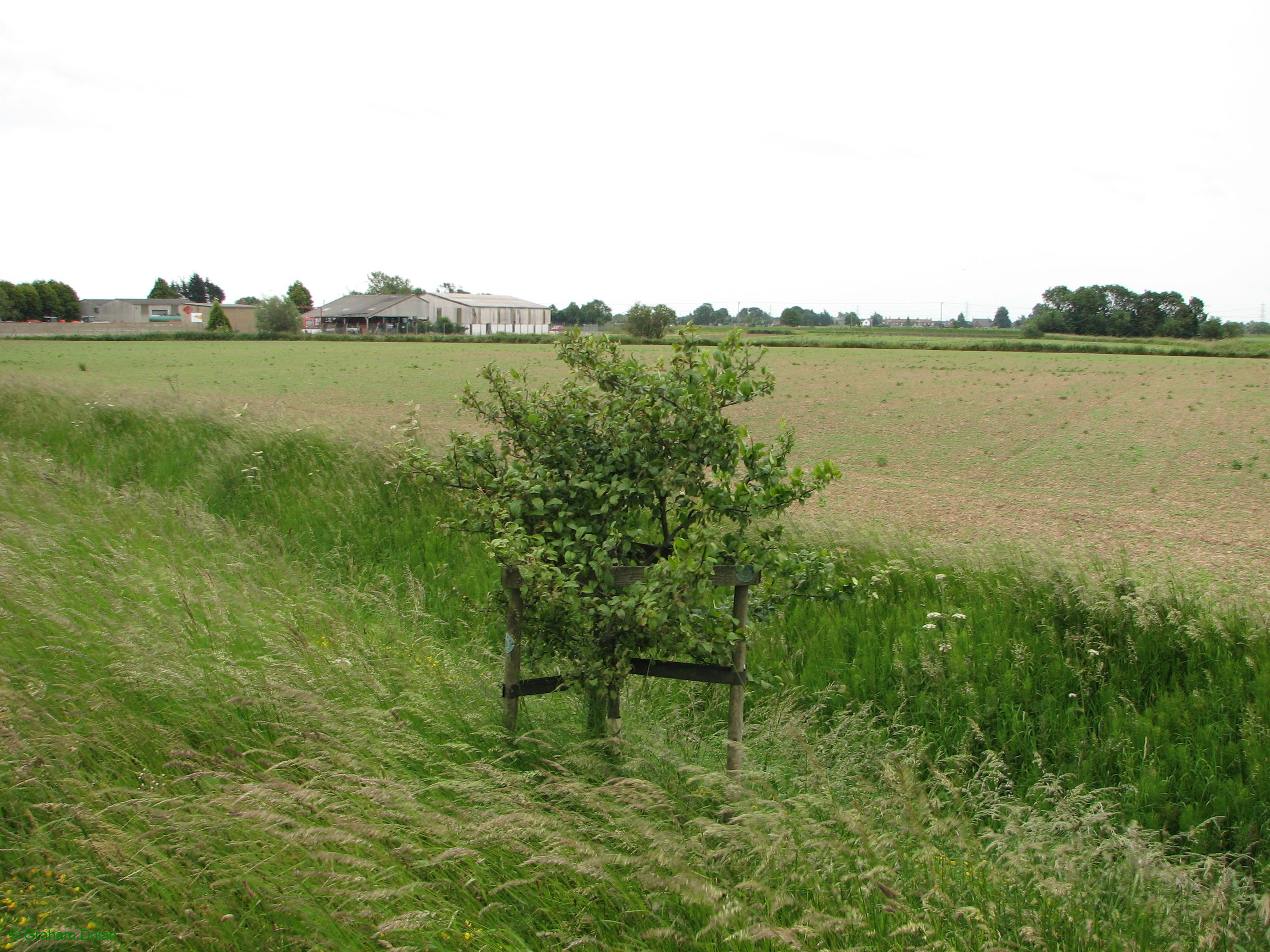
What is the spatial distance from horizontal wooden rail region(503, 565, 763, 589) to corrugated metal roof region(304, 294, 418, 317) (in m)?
118

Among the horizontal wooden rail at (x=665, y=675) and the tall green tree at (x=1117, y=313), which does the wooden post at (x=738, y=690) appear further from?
the tall green tree at (x=1117, y=313)

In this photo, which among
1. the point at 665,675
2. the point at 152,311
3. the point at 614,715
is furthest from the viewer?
the point at 152,311

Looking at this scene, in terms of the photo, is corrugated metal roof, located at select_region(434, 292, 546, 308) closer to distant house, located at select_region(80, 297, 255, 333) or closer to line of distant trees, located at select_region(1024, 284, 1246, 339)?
distant house, located at select_region(80, 297, 255, 333)

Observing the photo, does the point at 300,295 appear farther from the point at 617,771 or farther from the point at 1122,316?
the point at 617,771

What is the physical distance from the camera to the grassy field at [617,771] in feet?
7.93

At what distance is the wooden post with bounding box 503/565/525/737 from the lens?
3.45 m

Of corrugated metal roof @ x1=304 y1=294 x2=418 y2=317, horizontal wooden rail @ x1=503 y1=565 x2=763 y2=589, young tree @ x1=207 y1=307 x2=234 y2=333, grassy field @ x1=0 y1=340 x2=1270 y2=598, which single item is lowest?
grassy field @ x1=0 y1=340 x2=1270 y2=598

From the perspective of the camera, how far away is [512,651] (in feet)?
11.5

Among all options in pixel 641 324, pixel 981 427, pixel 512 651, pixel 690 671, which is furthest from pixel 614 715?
pixel 641 324

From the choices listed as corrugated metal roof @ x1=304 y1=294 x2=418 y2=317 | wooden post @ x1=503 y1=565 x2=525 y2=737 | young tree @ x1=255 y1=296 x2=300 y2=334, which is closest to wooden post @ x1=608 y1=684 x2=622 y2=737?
wooden post @ x1=503 y1=565 x2=525 y2=737

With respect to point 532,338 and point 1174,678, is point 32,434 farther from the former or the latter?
point 532,338

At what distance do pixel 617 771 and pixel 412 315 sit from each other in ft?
392

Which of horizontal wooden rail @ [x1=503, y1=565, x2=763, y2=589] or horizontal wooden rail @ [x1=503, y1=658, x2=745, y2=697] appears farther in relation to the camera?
horizontal wooden rail @ [x1=503, y1=658, x2=745, y2=697]

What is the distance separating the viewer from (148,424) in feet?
42.9
